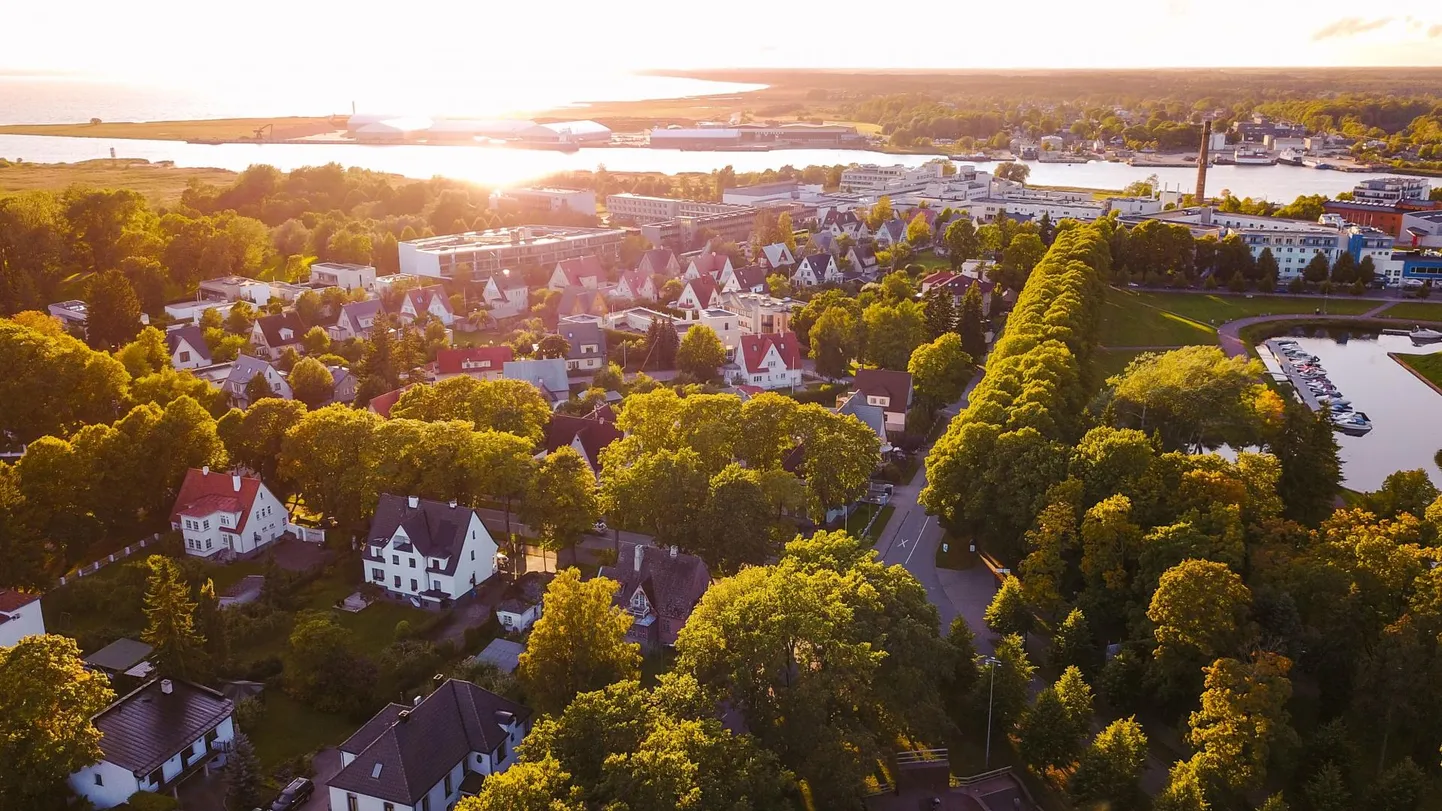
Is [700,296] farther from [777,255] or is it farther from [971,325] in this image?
[971,325]

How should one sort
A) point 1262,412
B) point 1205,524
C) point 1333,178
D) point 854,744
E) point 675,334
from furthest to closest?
point 1333,178
point 675,334
point 1262,412
point 1205,524
point 854,744

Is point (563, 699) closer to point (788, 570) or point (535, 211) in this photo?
point (788, 570)

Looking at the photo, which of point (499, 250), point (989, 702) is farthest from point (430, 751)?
point (499, 250)

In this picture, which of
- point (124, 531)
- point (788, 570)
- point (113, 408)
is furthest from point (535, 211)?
point (788, 570)

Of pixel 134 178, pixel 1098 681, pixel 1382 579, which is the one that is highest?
pixel 134 178

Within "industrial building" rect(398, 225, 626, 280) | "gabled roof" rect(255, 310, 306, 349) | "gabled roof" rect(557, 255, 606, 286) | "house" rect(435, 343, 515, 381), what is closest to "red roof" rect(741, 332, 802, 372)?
"house" rect(435, 343, 515, 381)

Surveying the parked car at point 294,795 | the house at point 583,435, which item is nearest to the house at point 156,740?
the parked car at point 294,795

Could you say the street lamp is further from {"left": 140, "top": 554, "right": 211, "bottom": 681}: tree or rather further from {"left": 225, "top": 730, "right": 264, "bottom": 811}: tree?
{"left": 140, "top": 554, "right": 211, "bottom": 681}: tree
